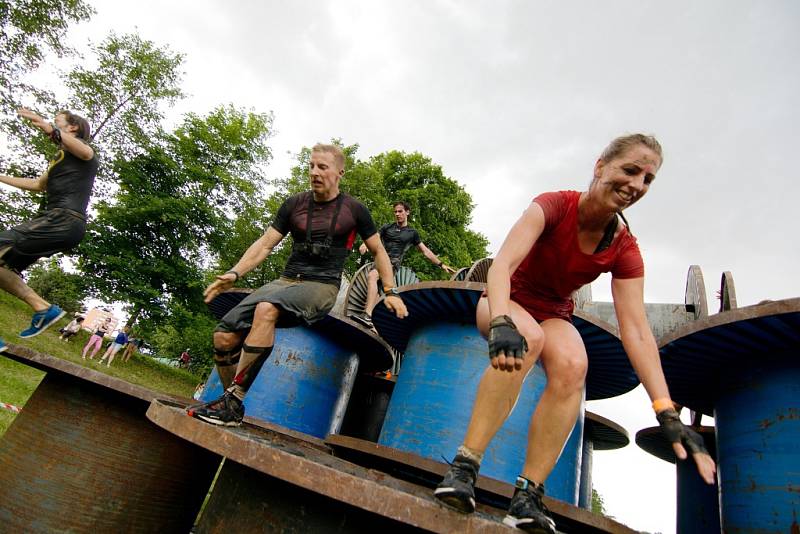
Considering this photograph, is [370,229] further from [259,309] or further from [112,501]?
[112,501]

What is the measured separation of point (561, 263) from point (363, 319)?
7.02 metres

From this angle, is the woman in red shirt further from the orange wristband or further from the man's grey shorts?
the man's grey shorts

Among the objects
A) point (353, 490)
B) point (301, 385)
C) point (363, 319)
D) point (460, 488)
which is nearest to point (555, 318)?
point (460, 488)

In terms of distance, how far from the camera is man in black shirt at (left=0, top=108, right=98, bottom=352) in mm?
4488

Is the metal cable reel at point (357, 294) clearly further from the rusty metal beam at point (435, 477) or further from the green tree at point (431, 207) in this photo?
the green tree at point (431, 207)

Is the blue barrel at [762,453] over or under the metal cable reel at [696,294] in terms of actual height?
under

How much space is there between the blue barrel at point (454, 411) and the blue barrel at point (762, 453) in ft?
5.71

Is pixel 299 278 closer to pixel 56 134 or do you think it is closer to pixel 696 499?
pixel 56 134

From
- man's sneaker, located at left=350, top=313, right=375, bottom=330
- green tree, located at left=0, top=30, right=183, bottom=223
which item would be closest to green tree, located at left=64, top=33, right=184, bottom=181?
green tree, located at left=0, top=30, right=183, bottom=223

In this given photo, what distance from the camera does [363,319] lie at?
30.4 ft

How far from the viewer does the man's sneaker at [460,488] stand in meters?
1.79

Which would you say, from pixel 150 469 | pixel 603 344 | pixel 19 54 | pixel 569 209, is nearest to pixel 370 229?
pixel 569 209

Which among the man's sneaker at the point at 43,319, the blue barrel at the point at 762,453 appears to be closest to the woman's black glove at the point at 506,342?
the blue barrel at the point at 762,453

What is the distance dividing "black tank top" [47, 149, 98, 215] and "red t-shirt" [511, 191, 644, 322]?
15.6 feet
